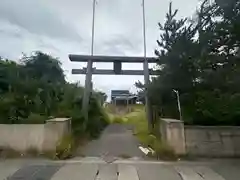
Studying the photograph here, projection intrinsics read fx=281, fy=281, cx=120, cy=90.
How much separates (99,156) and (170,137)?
2.00 metres

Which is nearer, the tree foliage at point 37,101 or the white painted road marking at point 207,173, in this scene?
the white painted road marking at point 207,173

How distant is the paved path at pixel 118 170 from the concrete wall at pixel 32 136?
2.31 ft

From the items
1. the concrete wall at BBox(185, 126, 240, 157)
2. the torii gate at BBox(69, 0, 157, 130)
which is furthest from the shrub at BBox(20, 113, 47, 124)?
the concrete wall at BBox(185, 126, 240, 157)

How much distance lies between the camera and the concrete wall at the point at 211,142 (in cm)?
753

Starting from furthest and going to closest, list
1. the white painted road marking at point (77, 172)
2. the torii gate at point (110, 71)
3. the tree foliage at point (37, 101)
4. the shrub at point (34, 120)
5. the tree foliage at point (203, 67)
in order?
the torii gate at point (110, 71)
the tree foliage at point (37, 101)
the shrub at point (34, 120)
the tree foliage at point (203, 67)
the white painted road marking at point (77, 172)

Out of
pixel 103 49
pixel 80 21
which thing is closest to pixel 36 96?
pixel 80 21

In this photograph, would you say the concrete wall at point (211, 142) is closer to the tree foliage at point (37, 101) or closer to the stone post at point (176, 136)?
the stone post at point (176, 136)

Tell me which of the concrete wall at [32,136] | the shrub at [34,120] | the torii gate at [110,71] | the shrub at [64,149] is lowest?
the shrub at [64,149]

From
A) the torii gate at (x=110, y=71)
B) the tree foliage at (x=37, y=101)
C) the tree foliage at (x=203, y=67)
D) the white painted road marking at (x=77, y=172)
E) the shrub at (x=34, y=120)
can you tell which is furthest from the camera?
the torii gate at (x=110, y=71)

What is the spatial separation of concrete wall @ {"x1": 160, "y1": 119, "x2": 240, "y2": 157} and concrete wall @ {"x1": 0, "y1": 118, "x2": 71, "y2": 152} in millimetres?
3042

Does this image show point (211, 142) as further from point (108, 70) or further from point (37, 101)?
point (108, 70)

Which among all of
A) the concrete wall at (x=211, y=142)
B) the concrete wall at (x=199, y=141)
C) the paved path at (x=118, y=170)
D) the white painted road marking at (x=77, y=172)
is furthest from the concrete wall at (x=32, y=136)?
the concrete wall at (x=211, y=142)

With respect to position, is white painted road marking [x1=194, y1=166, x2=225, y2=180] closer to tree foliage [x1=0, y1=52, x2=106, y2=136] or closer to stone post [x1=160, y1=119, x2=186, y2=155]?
stone post [x1=160, y1=119, x2=186, y2=155]

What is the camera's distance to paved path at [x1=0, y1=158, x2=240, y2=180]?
18.5ft
